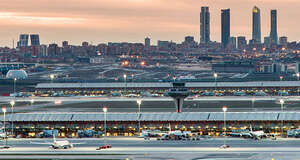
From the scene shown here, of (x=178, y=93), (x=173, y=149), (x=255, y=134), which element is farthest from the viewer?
(x=178, y=93)

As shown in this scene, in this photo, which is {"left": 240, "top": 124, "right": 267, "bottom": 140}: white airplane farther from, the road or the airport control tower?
the airport control tower

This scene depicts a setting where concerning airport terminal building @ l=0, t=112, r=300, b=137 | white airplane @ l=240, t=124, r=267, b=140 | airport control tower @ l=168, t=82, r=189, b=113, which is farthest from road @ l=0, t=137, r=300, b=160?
airport control tower @ l=168, t=82, r=189, b=113

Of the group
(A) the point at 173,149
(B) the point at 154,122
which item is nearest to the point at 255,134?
(A) the point at 173,149

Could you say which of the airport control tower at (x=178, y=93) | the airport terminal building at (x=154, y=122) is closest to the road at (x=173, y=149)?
the airport terminal building at (x=154, y=122)

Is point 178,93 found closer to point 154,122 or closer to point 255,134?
point 154,122

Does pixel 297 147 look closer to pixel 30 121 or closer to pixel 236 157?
pixel 236 157

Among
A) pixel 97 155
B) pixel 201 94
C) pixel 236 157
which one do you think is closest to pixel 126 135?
pixel 97 155

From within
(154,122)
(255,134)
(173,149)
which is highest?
(154,122)

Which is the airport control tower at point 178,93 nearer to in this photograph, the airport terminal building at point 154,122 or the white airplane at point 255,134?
the airport terminal building at point 154,122
